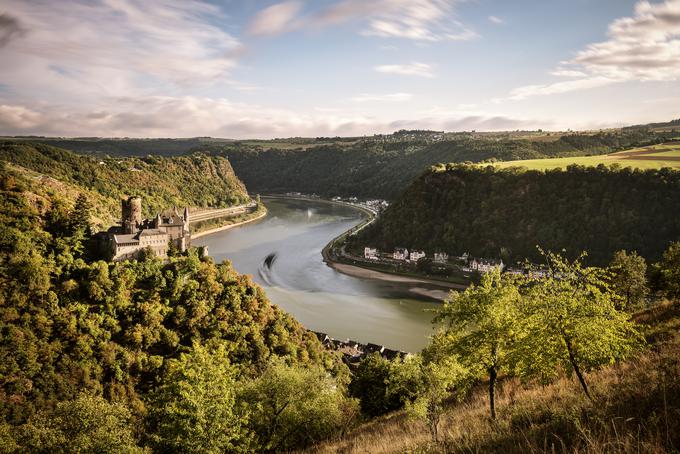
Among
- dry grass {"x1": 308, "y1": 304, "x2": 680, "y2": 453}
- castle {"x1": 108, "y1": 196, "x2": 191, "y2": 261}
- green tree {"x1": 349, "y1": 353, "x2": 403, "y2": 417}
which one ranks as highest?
dry grass {"x1": 308, "y1": 304, "x2": 680, "y2": 453}

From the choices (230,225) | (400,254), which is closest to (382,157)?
(230,225)

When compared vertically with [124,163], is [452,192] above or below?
below

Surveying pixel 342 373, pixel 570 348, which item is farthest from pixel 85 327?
pixel 570 348

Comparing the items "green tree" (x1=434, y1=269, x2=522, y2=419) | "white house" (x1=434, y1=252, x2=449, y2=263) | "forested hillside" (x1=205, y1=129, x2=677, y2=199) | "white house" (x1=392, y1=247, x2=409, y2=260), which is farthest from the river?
"forested hillside" (x1=205, y1=129, x2=677, y2=199)

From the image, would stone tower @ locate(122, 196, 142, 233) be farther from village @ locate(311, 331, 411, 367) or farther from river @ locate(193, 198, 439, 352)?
river @ locate(193, 198, 439, 352)

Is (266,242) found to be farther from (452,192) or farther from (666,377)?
(666,377)

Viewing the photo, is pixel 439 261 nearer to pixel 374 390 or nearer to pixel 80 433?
pixel 374 390

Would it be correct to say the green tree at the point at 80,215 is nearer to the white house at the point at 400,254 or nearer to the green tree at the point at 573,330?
the green tree at the point at 573,330

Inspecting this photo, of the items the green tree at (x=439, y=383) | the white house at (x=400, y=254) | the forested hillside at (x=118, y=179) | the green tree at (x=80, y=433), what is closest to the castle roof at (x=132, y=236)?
the forested hillside at (x=118, y=179)
